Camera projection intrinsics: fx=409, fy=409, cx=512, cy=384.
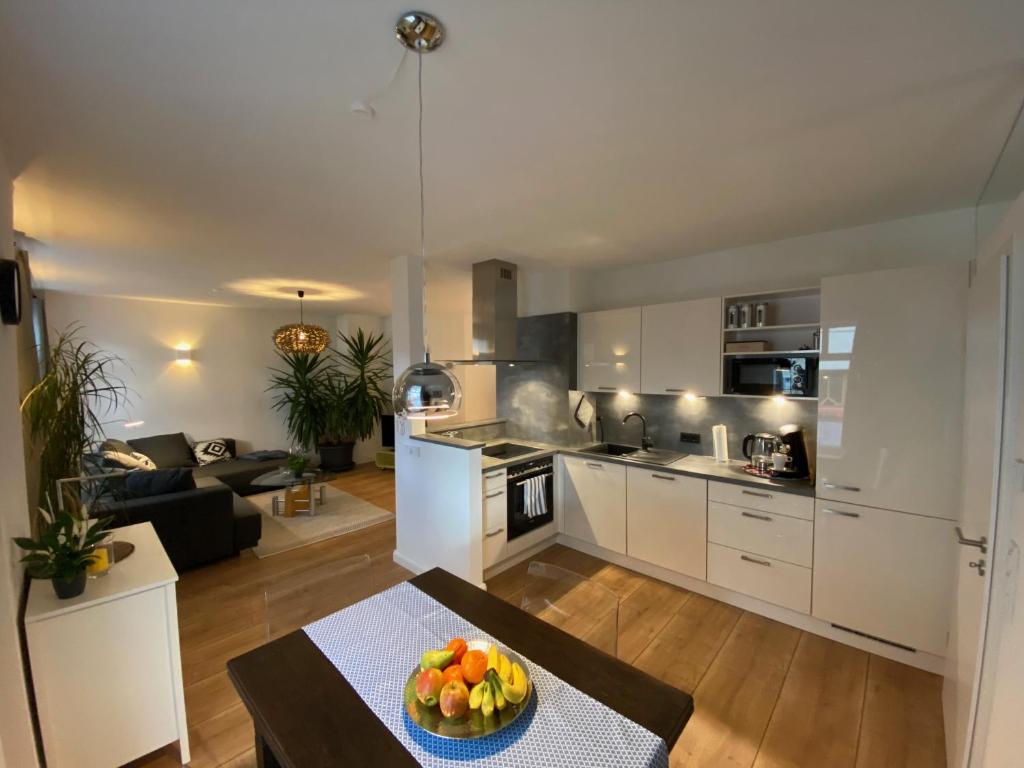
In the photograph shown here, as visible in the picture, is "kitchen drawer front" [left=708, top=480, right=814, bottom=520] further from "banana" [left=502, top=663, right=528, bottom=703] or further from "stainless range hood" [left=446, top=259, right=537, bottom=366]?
"banana" [left=502, top=663, right=528, bottom=703]

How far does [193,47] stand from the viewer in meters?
1.07

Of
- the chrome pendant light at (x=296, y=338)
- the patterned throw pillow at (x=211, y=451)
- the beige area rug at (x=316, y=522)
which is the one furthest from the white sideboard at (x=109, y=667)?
the patterned throw pillow at (x=211, y=451)

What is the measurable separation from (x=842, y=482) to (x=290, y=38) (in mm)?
3080

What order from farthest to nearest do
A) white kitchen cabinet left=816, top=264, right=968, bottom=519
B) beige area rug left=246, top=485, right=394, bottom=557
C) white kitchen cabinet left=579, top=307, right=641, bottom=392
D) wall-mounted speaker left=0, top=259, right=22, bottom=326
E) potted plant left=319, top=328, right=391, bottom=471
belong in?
potted plant left=319, top=328, right=391, bottom=471 → beige area rug left=246, top=485, right=394, bottom=557 → white kitchen cabinet left=579, top=307, right=641, bottom=392 → white kitchen cabinet left=816, top=264, right=968, bottom=519 → wall-mounted speaker left=0, top=259, right=22, bottom=326

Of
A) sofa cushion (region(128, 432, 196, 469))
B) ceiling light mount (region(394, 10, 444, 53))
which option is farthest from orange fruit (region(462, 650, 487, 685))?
sofa cushion (region(128, 432, 196, 469))

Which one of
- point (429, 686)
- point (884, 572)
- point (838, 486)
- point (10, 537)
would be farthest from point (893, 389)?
point (10, 537)

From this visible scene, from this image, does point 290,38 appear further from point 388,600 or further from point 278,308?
point 278,308

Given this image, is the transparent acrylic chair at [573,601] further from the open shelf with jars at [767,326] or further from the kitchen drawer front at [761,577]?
the open shelf with jars at [767,326]

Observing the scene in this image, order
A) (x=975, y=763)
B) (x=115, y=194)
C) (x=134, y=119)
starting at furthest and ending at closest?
(x=115, y=194) → (x=134, y=119) → (x=975, y=763)

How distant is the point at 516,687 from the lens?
1.12 metres

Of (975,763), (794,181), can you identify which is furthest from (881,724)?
(794,181)

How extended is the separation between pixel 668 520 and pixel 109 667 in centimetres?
302

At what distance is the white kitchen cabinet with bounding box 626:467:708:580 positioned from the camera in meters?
2.83

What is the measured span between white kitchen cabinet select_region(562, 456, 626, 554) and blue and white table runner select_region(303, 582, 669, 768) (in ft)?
6.46
